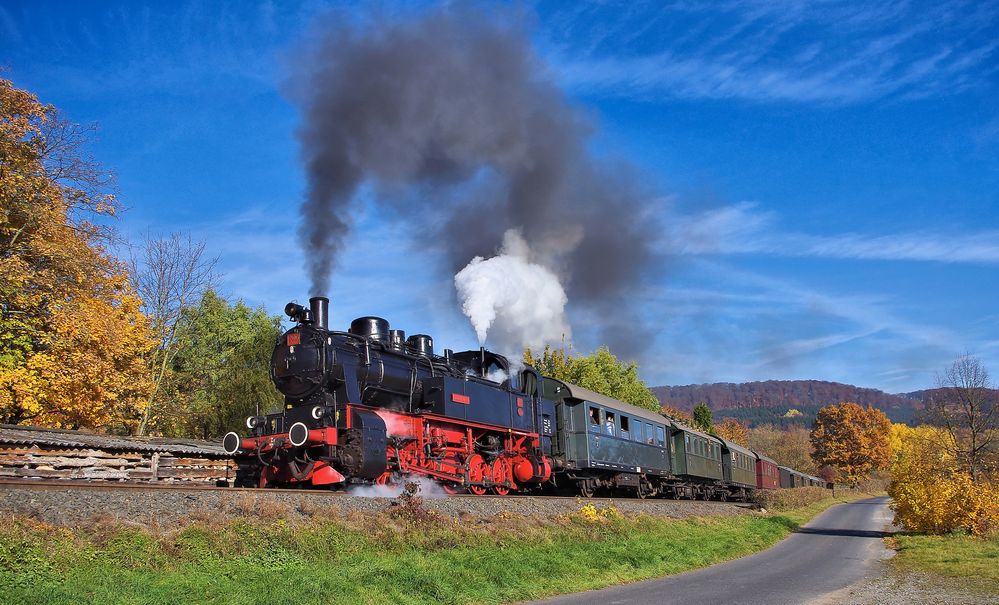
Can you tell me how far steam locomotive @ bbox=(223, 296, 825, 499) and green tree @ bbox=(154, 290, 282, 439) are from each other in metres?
13.4

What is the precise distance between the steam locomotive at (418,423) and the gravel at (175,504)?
1643mm

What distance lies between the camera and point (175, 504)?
1092cm

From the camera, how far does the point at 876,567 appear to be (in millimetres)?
15086

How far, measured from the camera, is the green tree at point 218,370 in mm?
32375

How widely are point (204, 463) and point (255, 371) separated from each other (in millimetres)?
16729

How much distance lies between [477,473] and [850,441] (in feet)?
276

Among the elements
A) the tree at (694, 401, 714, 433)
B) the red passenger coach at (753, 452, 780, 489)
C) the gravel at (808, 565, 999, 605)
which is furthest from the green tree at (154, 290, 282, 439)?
the tree at (694, 401, 714, 433)

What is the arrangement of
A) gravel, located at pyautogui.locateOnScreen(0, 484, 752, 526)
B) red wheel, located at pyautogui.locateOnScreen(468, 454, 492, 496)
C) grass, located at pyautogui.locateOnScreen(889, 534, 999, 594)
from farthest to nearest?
red wheel, located at pyautogui.locateOnScreen(468, 454, 492, 496), grass, located at pyautogui.locateOnScreen(889, 534, 999, 594), gravel, located at pyautogui.locateOnScreen(0, 484, 752, 526)

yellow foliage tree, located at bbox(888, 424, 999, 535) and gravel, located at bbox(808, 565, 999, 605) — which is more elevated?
yellow foliage tree, located at bbox(888, 424, 999, 535)

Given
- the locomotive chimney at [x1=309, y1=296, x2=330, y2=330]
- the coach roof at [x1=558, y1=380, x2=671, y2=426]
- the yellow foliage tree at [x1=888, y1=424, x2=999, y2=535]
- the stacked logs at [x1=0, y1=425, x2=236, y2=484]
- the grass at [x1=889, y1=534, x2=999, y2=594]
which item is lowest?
the grass at [x1=889, y1=534, x2=999, y2=594]

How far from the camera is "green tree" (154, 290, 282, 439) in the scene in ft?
106

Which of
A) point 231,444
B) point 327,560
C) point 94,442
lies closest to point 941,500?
point 327,560

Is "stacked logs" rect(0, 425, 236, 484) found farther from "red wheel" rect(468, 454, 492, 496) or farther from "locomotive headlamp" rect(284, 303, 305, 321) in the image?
"red wheel" rect(468, 454, 492, 496)

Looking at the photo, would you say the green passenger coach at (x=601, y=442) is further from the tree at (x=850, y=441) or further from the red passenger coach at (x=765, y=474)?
the tree at (x=850, y=441)
